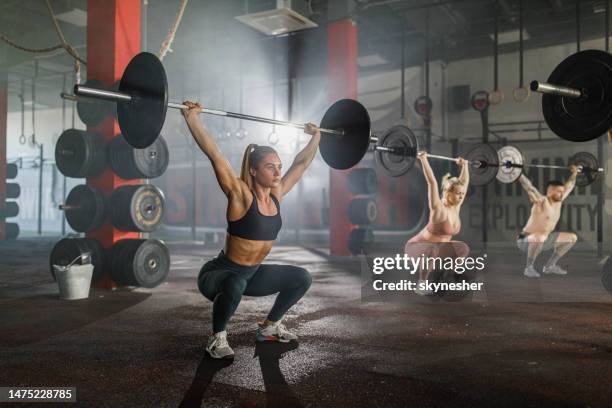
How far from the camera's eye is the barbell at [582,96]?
8.61 ft

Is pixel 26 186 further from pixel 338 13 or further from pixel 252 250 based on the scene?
pixel 252 250

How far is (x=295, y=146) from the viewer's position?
452 inches

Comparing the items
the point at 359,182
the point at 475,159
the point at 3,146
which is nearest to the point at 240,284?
the point at 475,159

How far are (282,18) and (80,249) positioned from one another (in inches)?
167

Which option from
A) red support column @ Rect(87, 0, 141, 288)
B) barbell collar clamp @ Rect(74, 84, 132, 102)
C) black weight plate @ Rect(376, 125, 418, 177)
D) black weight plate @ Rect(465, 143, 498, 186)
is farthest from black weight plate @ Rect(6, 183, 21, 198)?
barbell collar clamp @ Rect(74, 84, 132, 102)

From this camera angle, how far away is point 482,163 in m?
5.23

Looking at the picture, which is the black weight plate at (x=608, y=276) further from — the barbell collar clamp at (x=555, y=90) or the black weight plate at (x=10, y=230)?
the black weight plate at (x=10, y=230)

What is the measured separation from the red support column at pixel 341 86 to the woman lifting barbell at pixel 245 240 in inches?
208

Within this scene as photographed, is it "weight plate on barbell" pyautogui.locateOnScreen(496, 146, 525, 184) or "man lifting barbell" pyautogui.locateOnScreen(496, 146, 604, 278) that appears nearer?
"man lifting barbell" pyautogui.locateOnScreen(496, 146, 604, 278)

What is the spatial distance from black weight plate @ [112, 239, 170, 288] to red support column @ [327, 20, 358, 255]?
3.86 m

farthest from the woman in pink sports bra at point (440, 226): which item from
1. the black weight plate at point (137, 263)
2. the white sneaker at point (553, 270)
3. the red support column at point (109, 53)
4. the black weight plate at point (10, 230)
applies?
the black weight plate at point (10, 230)

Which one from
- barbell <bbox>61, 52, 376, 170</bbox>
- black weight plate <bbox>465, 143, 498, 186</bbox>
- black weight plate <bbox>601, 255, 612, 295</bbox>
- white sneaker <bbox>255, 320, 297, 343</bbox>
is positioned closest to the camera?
barbell <bbox>61, 52, 376, 170</bbox>

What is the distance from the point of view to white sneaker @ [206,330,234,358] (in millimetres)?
2422

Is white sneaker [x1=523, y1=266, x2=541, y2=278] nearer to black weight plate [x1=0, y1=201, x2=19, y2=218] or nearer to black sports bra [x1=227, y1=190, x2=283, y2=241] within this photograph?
black sports bra [x1=227, y1=190, x2=283, y2=241]
